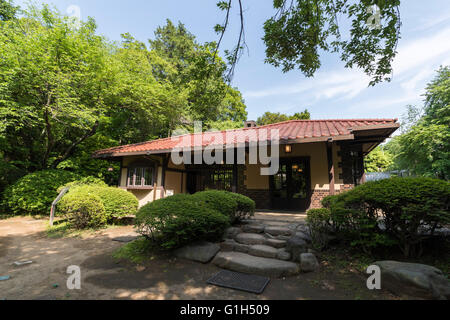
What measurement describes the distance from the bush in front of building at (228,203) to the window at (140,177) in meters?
5.13

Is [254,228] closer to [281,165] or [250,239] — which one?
[250,239]

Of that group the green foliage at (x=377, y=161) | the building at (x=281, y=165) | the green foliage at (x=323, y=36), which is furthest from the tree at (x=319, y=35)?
the green foliage at (x=377, y=161)

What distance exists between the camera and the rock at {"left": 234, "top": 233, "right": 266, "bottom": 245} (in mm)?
4051

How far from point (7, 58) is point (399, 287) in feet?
42.2

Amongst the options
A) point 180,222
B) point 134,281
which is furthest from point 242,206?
point 134,281

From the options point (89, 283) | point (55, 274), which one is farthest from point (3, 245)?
point (89, 283)

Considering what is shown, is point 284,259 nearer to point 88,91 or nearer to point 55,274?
point 55,274

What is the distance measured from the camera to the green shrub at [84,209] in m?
5.97

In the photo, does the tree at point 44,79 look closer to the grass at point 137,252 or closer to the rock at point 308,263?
the grass at point 137,252

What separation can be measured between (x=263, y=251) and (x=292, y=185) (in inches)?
176

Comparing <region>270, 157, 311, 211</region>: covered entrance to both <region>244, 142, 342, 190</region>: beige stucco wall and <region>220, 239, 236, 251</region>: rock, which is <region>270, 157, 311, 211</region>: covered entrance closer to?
<region>244, 142, 342, 190</region>: beige stucco wall

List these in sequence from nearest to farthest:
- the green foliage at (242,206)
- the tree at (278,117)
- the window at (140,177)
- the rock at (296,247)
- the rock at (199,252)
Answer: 1. the rock at (296,247)
2. the rock at (199,252)
3. the green foliage at (242,206)
4. the window at (140,177)
5. the tree at (278,117)

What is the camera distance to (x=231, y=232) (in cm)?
450
